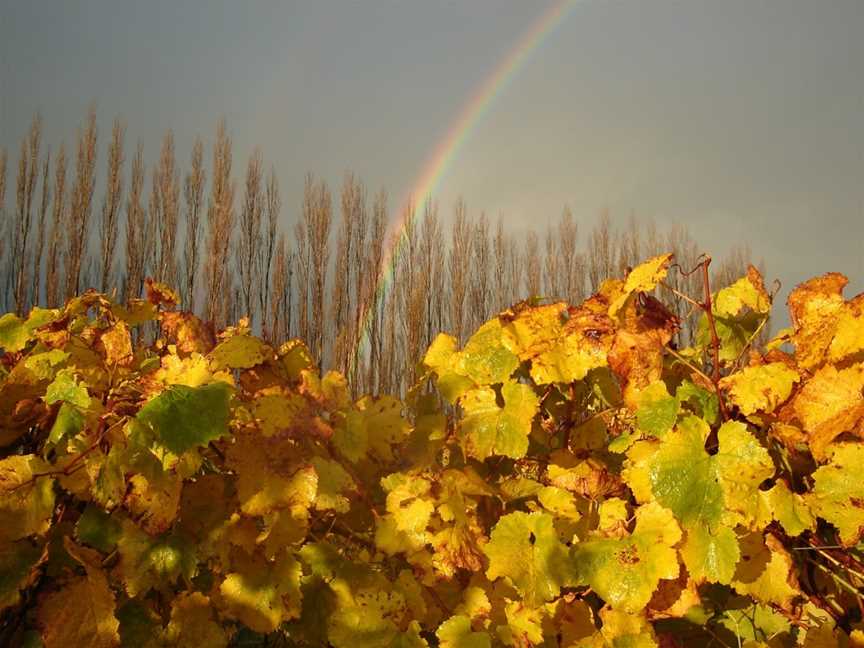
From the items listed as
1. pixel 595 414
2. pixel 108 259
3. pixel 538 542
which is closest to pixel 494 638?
pixel 538 542

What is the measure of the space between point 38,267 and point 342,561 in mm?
9826

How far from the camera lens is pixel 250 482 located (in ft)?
1.84

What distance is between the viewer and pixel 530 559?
55 centimetres

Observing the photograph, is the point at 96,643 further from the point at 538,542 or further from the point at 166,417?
the point at 538,542

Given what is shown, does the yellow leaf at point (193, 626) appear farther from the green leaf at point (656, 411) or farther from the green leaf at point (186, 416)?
the green leaf at point (656, 411)

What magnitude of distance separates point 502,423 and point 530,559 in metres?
0.11

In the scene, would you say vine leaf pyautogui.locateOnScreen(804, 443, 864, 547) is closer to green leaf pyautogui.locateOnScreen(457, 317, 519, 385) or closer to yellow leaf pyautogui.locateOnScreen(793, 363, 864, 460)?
yellow leaf pyautogui.locateOnScreen(793, 363, 864, 460)

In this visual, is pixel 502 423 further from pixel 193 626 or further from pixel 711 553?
pixel 193 626

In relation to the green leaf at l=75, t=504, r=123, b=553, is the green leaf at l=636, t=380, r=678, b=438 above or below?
above

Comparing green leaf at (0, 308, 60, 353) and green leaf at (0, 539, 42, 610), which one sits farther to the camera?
green leaf at (0, 308, 60, 353)

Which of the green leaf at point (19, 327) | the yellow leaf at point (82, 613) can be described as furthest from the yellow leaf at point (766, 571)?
the green leaf at point (19, 327)

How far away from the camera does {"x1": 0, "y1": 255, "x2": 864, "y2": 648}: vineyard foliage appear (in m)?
0.51

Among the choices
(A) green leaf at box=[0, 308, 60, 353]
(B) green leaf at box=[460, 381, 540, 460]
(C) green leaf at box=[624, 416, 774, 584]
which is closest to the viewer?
(C) green leaf at box=[624, 416, 774, 584]

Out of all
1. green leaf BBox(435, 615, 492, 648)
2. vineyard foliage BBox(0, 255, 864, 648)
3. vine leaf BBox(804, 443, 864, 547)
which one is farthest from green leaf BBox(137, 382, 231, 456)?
vine leaf BBox(804, 443, 864, 547)
